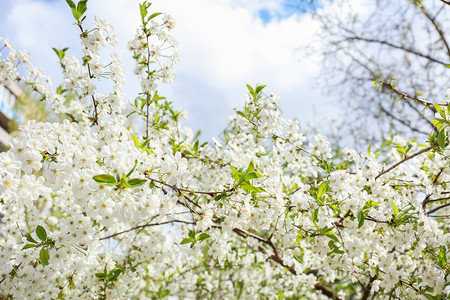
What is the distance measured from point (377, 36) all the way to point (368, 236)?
421cm

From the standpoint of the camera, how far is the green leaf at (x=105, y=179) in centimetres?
169

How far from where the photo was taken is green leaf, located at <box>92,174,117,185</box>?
169 cm

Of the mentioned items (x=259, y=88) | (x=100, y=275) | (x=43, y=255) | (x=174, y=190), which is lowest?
(x=43, y=255)

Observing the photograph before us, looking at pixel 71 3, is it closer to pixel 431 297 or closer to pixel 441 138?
pixel 441 138

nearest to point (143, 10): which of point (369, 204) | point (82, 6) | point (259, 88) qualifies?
point (82, 6)

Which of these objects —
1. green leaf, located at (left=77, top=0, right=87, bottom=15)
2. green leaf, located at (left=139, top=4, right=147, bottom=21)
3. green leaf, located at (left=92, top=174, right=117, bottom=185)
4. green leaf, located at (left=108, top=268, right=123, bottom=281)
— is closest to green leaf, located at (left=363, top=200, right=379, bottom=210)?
green leaf, located at (left=92, top=174, right=117, bottom=185)

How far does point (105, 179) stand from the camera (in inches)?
67.4

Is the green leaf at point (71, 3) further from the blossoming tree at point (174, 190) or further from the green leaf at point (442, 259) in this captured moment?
the green leaf at point (442, 259)

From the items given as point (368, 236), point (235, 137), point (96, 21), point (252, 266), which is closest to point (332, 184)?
point (368, 236)

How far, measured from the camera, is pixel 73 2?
2.37m

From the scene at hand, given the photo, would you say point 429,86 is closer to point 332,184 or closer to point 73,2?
point 332,184

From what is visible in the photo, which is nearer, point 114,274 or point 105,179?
point 105,179

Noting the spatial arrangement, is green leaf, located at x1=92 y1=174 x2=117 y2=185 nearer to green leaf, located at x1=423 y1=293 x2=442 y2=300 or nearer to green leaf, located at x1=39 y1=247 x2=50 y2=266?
green leaf, located at x1=39 y1=247 x2=50 y2=266

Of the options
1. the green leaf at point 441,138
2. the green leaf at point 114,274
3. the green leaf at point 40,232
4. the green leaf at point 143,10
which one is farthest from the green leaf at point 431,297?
the green leaf at point 143,10
